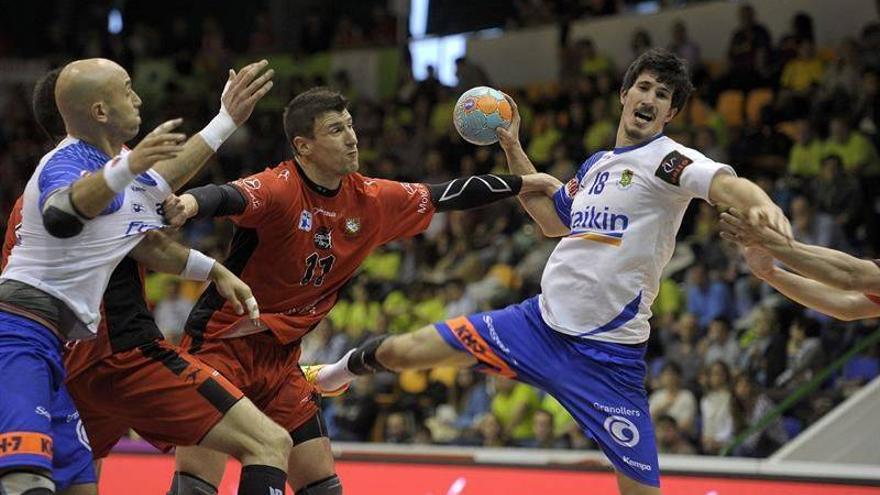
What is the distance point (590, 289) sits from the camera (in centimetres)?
616

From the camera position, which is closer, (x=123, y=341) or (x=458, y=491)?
(x=123, y=341)

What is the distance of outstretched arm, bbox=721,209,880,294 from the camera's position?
5.62 metres

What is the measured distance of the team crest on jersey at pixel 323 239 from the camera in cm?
662

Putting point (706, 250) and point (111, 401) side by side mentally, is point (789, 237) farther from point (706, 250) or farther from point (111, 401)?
point (706, 250)

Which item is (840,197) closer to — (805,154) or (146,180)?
(805,154)

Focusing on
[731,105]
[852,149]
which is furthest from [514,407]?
[731,105]

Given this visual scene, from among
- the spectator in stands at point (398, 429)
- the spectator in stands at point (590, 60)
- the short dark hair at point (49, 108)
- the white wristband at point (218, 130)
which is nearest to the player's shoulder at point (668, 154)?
the white wristband at point (218, 130)

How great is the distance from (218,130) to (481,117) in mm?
1703

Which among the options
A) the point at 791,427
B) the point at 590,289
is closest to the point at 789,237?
the point at 590,289

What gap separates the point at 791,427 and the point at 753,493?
3.26 m

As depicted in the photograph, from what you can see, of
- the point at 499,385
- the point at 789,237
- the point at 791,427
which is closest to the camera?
the point at 789,237

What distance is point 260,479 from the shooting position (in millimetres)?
5727

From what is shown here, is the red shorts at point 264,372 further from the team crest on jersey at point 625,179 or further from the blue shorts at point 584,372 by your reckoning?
the team crest on jersey at point 625,179

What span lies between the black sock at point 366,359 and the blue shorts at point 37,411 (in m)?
1.51
